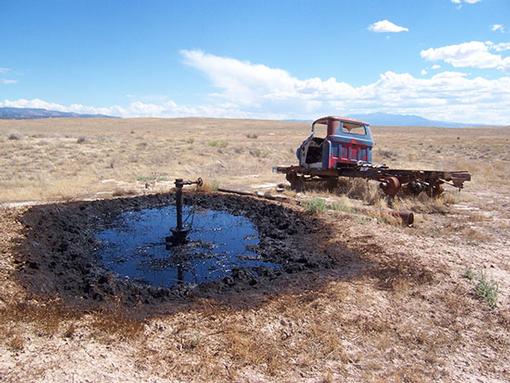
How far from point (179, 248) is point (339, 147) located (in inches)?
263

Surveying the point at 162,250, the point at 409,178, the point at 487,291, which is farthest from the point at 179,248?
the point at 409,178

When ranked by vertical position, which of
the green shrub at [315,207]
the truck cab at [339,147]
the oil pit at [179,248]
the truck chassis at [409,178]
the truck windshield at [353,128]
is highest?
the truck windshield at [353,128]

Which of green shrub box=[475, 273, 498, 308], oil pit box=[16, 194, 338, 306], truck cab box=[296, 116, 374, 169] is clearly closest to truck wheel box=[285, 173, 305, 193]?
truck cab box=[296, 116, 374, 169]

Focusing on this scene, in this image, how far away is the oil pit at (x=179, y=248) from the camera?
22.1 ft

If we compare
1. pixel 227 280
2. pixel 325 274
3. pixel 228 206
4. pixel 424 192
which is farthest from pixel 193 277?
pixel 424 192

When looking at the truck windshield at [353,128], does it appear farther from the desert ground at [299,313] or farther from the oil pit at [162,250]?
the desert ground at [299,313]

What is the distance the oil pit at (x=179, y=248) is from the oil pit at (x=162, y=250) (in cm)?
2

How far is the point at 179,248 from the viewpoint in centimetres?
796

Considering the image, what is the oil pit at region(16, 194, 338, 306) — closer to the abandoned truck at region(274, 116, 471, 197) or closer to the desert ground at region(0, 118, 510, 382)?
the desert ground at region(0, 118, 510, 382)

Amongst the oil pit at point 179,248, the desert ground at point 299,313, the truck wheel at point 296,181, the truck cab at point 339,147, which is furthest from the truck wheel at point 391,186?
the oil pit at point 179,248

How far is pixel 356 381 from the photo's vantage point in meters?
3.91

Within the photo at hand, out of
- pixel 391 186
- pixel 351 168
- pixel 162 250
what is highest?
pixel 351 168

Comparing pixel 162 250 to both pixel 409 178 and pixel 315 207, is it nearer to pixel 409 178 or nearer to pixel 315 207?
pixel 315 207

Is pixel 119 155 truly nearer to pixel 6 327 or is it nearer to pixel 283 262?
pixel 283 262
